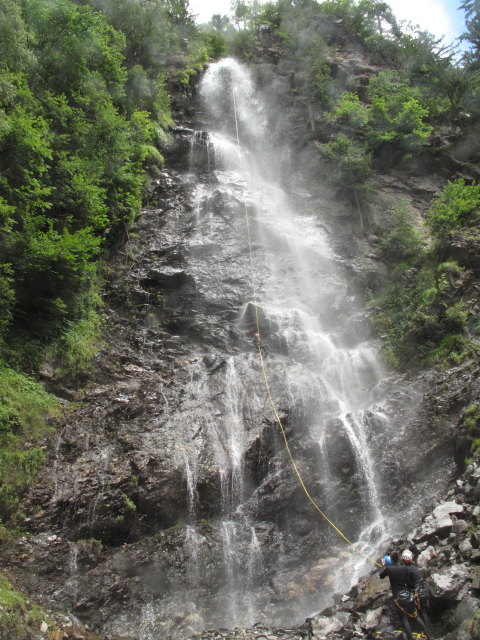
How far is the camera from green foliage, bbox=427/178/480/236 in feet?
50.5

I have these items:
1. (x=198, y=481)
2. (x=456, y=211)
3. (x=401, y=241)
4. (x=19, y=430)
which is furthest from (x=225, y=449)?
(x=456, y=211)

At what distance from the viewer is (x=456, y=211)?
51.4 ft

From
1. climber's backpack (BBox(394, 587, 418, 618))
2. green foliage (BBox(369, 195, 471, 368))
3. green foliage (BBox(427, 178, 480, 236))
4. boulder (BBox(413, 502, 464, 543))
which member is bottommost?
climber's backpack (BBox(394, 587, 418, 618))

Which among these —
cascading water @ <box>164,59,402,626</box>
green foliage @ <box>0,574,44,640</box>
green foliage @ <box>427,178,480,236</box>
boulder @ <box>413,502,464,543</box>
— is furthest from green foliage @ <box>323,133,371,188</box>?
green foliage @ <box>0,574,44,640</box>

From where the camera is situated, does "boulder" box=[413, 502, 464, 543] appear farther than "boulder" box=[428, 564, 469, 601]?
Yes

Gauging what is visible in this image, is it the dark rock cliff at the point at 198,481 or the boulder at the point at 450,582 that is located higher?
the dark rock cliff at the point at 198,481

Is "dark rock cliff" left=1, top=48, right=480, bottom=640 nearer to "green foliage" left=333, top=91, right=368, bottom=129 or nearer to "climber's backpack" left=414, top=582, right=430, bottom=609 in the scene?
"climber's backpack" left=414, top=582, right=430, bottom=609

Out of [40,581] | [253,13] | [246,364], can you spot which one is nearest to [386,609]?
[40,581]

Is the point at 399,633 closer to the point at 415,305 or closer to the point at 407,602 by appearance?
the point at 407,602

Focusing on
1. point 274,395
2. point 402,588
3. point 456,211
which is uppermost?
point 456,211

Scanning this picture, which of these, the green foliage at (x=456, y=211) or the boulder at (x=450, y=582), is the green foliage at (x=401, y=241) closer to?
the green foliage at (x=456, y=211)

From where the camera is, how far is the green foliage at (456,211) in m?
15.4

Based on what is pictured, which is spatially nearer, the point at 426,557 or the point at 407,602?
the point at 407,602

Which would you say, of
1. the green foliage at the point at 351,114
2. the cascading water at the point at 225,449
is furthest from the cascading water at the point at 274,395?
the green foliage at the point at 351,114
